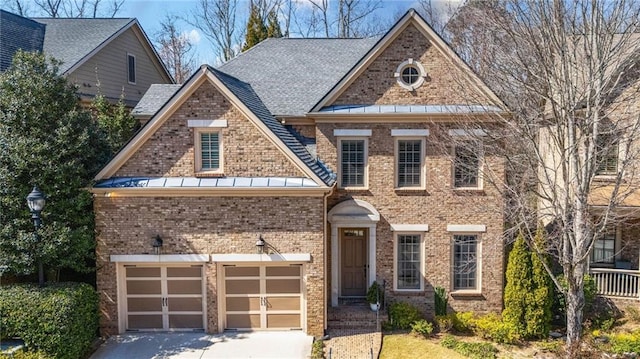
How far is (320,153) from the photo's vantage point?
45.5 ft

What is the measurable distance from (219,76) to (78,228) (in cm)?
574

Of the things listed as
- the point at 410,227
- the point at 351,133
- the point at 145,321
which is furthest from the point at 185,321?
the point at 351,133

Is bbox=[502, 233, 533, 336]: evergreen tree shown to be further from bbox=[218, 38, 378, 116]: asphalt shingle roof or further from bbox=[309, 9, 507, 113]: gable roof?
bbox=[218, 38, 378, 116]: asphalt shingle roof

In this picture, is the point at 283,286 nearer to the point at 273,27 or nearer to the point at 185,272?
the point at 185,272

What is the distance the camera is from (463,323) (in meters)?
12.9

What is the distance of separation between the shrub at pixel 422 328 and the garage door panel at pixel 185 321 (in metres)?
6.38

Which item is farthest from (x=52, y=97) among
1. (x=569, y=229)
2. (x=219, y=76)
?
(x=569, y=229)

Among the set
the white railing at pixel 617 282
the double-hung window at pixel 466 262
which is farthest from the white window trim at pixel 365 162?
the white railing at pixel 617 282

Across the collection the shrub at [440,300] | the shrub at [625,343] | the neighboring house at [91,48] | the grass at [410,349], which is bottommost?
the grass at [410,349]

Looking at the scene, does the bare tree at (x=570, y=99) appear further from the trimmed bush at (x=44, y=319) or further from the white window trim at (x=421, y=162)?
the trimmed bush at (x=44, y=319)

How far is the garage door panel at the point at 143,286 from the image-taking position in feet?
41.7

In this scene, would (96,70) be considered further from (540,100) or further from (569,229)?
(569,229)

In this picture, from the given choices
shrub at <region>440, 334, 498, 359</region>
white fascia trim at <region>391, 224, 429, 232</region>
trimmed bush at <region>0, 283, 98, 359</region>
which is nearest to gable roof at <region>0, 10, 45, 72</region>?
trimmed bush at <region>0, 283, 98, 359</region>

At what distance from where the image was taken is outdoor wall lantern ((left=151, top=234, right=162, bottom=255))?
39.7ft
